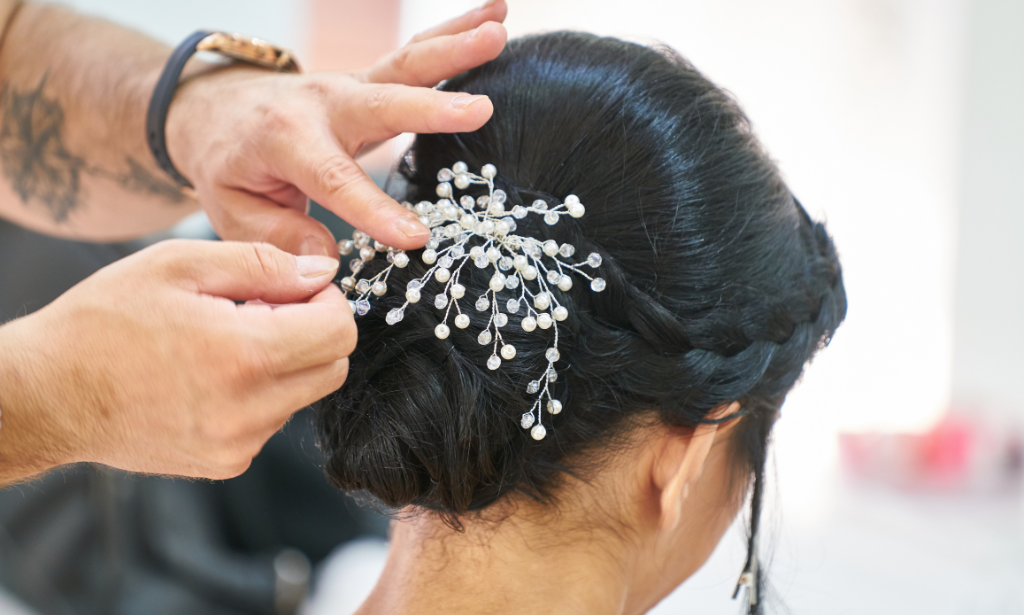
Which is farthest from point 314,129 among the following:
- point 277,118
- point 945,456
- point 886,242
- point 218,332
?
point 945,456

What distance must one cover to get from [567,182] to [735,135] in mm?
210

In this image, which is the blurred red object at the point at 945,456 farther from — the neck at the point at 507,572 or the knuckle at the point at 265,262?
the knuckle at the point at 265,262

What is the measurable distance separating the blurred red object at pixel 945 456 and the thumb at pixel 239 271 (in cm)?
173

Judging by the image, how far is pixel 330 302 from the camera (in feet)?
1.98

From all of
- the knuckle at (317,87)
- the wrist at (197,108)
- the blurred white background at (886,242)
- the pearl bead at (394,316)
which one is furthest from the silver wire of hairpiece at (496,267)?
the blurred white background at (886,242)

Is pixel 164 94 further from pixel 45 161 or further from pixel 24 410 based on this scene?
pixel 24 410

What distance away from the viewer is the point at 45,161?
1180 mm

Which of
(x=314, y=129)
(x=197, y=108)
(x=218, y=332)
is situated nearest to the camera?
(x=218, y=332)

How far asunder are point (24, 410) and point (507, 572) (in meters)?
0.48

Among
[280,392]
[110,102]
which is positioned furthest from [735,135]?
[110,102]

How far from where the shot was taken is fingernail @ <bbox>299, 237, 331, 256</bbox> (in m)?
0.82

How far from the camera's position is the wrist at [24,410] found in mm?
566

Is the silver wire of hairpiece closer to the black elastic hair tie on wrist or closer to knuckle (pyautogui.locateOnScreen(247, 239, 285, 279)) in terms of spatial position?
knuckle (pyautogui.locateOnScreen(247, 239, 285, 279))

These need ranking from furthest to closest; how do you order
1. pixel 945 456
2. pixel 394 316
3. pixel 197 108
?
pixel 945 456, pixel 197 108, pixel 394 316
